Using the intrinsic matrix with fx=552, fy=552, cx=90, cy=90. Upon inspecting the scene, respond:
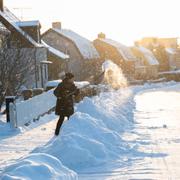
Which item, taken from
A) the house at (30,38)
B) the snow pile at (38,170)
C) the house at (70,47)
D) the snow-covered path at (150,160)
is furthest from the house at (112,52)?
the snow pile at (38,170)

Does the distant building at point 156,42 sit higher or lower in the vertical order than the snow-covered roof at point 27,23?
lower

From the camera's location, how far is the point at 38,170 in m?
6.92

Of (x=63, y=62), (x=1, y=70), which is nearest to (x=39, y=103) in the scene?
(x=1, y=70)

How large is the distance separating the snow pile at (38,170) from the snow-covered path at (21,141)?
2.11 m

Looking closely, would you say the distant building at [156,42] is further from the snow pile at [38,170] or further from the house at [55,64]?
the snow pile at [38,170]

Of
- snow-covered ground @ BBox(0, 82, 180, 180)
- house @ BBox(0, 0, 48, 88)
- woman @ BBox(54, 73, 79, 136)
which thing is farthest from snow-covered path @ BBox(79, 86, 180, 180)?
house @ BBox(0, 0, 48, 88)

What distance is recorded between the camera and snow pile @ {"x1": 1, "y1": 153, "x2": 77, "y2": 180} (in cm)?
670

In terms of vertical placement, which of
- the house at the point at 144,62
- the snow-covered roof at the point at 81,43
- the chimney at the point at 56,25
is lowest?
the house at the point at 144,62

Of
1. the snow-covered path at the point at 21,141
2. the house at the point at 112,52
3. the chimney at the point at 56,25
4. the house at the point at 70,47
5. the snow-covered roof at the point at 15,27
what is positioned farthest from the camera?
the house at the point at 112,52

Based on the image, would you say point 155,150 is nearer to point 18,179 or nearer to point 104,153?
point 104,153

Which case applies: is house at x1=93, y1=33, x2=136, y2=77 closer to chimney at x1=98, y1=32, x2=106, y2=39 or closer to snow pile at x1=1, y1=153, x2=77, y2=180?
chimney at x1=98, y1=32, x2=106, y2=39

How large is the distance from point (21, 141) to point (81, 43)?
50.3 metres

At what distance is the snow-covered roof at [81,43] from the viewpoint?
60.4 metres

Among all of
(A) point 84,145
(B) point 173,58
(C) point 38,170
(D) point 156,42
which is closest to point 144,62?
(B) point 173,58
